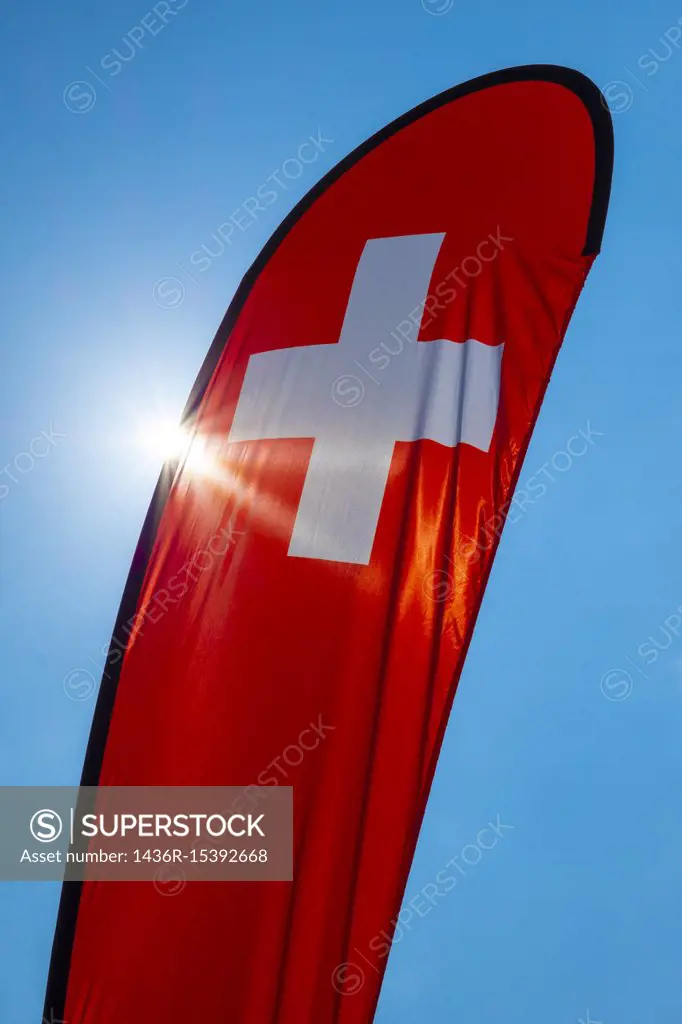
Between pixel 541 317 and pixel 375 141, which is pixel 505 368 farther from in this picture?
pixel 375 141

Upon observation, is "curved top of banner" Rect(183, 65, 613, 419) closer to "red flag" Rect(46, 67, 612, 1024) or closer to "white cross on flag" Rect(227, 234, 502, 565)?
"red flag" Rect(46, 67, 612, 1024)

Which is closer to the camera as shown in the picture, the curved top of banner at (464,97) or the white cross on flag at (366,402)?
the white cross on flag at (366,402)

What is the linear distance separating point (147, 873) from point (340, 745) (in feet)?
3.09

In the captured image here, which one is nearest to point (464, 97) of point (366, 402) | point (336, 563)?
point (366, 402)

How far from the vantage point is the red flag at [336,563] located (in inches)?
110

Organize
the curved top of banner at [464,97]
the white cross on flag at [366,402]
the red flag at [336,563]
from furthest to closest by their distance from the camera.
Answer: the curved top of banner at [464,97] → the white cross on flag at [366,402] → the red flag at [336,563]

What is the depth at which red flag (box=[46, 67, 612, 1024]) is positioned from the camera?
2803 millimetres

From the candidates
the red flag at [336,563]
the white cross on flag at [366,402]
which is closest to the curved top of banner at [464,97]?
the red flag at [336,563]

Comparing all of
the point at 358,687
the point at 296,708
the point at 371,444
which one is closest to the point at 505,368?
the point at 371,444

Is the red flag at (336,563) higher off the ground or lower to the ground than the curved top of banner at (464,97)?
lower

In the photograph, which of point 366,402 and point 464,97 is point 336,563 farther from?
point 464,97

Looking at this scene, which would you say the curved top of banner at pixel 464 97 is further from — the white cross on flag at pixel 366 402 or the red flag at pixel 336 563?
the white cross on flag at pixel 366 402

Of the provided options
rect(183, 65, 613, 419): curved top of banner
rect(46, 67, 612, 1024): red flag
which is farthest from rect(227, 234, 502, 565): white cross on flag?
rect(183, 65, 613, 419): curved top of banner

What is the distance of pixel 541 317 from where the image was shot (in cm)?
319
